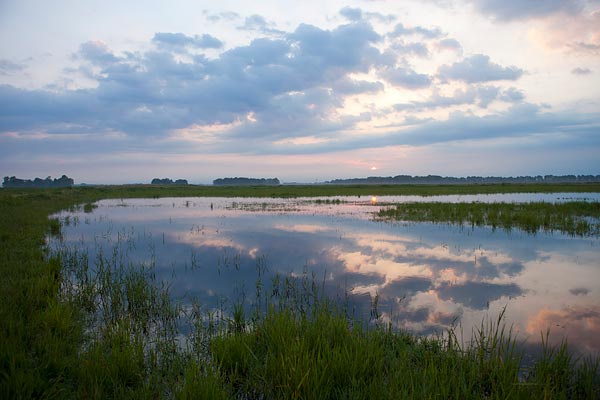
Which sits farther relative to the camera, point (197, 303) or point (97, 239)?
point (97, 239)

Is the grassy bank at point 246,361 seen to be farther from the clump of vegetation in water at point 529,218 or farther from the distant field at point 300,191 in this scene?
the distant field at point 300,191

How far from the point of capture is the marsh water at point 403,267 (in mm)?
7105

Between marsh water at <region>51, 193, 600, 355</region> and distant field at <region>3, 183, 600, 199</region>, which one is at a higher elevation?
distant field at <region>3, 183, 600, 199</region>

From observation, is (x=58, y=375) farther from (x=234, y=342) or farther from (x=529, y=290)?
(x=529, y=290)

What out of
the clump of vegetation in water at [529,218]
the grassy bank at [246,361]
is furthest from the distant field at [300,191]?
the grassy bank at [246,361]

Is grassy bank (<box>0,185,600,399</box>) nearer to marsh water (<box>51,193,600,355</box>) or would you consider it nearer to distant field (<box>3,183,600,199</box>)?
marsh water (<box>51,193,600,355</box>)

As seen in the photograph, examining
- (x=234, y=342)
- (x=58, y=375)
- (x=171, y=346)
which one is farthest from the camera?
(x=171, y=346)

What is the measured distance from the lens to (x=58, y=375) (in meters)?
4.32

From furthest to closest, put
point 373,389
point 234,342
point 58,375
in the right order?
1. point 234,342
2. point 58,375
3. point 373,389

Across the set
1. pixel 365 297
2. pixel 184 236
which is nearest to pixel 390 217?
pixel 184 236

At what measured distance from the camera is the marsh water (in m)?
7.11

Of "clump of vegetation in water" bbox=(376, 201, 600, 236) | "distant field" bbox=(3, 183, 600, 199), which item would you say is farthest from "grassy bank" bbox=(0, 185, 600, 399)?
"distant field" bbox=(3, 183, 600, 199)

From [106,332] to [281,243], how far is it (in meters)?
10.1

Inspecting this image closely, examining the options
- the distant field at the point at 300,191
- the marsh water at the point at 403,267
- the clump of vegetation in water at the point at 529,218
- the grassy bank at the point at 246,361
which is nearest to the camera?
the grassy bank at the point at 246,361
